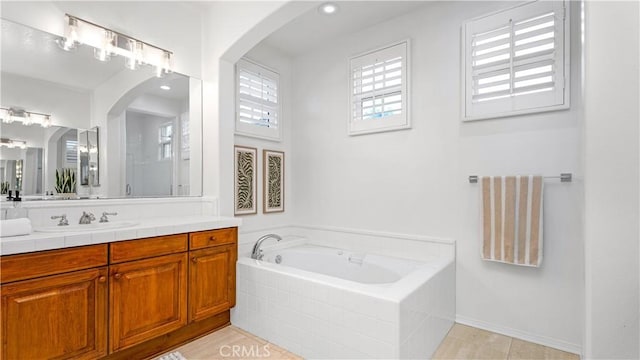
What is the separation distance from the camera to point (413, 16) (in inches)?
114

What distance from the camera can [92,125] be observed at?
7.28 ft

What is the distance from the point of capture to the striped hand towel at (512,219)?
2262mm

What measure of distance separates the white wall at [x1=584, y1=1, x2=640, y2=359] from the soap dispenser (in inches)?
112

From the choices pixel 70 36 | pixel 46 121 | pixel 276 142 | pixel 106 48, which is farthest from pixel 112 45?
pixel 276 142

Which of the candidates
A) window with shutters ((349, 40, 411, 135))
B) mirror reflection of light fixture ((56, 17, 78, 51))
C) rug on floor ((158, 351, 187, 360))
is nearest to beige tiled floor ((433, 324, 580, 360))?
rug on floor ((158, 351, 187, 360))

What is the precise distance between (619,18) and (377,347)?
1.85 meters

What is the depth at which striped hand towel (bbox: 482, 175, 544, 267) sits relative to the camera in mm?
2262

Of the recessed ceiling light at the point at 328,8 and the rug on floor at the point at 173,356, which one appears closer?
the rug on floor at the point at 173,356

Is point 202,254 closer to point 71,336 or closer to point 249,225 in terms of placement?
point 71,336

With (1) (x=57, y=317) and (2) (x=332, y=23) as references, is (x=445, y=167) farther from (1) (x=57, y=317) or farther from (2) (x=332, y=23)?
(1) (x=57, y=317)

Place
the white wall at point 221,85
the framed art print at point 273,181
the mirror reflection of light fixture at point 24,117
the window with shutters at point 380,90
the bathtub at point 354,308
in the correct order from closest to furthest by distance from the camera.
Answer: the bathtub at point 354,308 → the mirror reflection of light fixture at point 24,117 → the white wall at point 221,85 → the window with shutters at point 380,90 → the framed art print at point 273,181

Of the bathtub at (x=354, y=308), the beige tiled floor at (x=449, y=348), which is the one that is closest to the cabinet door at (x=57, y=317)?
the beige tiled floor at (x=449, y=348)

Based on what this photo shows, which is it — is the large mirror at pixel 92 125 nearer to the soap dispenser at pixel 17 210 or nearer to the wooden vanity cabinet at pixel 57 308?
the soap dispenser at pixel 17 210

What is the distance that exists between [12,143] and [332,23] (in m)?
2.72
